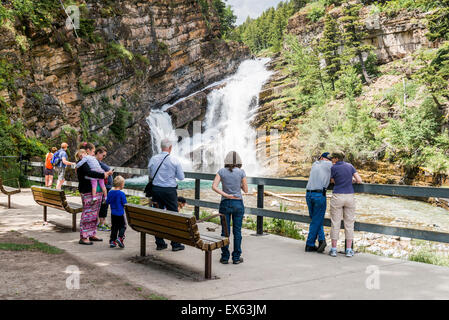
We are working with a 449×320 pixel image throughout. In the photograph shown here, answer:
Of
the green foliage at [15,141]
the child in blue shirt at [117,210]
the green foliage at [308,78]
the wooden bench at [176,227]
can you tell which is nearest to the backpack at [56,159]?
the green foliage at [15,141]

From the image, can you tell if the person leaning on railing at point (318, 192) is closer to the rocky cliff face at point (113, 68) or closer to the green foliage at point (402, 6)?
the rocky cliff face at point (113, 68)

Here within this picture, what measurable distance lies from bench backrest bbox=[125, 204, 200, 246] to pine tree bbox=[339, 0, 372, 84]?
42.3 meters

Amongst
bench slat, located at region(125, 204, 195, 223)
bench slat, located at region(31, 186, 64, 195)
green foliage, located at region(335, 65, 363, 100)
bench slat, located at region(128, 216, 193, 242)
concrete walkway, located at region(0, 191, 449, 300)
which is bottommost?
concrete walkway, located at region(0, 191, 449, 300)

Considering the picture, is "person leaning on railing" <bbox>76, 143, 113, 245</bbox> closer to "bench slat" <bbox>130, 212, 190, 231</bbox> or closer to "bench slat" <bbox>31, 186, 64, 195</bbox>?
"bench slat" <bbox>31, 186, 64, 195</bbox>

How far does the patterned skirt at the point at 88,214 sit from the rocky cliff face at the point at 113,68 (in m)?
15.9

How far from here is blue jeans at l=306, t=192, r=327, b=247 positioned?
7188mm

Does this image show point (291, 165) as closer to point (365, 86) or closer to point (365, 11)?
point (365, 86)

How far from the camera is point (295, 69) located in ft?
167

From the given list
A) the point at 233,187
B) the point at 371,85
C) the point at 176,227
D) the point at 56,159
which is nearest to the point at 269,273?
the point at 233,187

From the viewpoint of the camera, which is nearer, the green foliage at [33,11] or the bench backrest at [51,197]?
the bench backrest at [51,197]

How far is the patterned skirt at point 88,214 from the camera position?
7.73 meters

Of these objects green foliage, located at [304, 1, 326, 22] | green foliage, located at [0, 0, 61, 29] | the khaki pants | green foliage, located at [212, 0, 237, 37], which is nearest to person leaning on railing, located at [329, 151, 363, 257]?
the khaki pants
